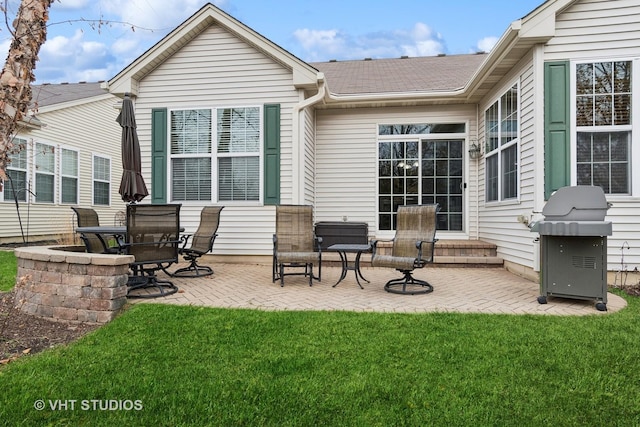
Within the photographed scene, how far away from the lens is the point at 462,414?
195 cm

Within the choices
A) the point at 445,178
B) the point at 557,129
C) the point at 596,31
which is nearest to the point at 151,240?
the point at 557,129

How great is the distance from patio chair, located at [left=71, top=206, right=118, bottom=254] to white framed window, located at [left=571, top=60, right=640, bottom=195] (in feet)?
20.2

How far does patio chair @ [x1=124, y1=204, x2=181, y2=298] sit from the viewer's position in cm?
421

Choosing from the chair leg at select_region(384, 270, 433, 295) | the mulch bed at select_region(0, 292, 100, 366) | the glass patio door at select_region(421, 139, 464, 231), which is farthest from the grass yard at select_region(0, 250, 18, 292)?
the glass patio door at select_region(421, 139, 464, 231)

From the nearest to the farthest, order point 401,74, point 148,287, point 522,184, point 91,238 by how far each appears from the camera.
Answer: point 148,287
point 91,238
point 522,184
point 401,74

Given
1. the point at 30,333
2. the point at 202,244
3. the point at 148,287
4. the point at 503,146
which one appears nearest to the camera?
the point at 30,333

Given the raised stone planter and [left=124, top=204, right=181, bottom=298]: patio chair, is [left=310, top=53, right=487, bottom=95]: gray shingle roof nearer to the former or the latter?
[left=124, top=204, right=181, bottom=298]: patio chair

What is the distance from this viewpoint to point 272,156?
683 centimetres

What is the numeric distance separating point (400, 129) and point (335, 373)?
21.1 feet

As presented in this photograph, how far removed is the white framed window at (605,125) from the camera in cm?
498

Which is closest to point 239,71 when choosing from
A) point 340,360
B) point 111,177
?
point 340,360

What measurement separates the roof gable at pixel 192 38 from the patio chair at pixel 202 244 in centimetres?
278

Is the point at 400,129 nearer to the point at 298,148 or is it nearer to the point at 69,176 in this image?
the point at 298,148

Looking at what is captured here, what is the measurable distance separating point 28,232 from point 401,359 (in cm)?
1136
